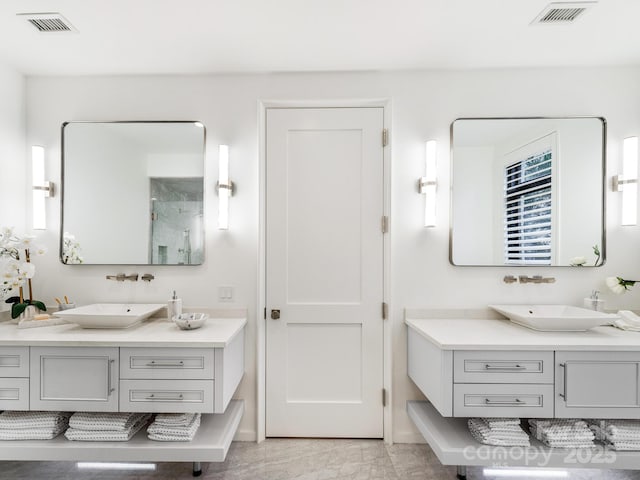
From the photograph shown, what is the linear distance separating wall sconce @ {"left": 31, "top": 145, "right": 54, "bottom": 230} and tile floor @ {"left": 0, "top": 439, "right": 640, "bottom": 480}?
150 cm

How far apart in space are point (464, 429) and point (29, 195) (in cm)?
320

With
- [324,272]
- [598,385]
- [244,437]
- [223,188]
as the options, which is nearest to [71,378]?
Result: [244,437]

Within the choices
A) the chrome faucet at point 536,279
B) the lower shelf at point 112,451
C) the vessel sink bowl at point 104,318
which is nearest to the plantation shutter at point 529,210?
the chrome faucet at point 536,279

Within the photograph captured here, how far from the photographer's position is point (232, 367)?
1.90 metres

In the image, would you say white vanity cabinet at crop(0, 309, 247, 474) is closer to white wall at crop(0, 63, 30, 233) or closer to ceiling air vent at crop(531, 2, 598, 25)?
white wall at crop(0, 63, 30, 233)

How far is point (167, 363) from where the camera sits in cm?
170

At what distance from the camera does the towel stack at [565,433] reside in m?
1.65

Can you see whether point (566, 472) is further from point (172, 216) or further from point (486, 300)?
point (172, 216)

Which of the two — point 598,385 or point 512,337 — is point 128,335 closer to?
point 512,337

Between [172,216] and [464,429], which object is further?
[172,216]

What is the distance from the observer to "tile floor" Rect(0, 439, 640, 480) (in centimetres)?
185

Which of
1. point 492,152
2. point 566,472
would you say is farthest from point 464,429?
point 492,152

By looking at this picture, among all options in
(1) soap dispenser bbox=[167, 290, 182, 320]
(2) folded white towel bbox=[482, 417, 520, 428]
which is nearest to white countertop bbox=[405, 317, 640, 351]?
(2) folded white towel bbox=[482, 417, 520, 428]

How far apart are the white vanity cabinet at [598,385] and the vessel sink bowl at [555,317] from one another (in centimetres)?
19
